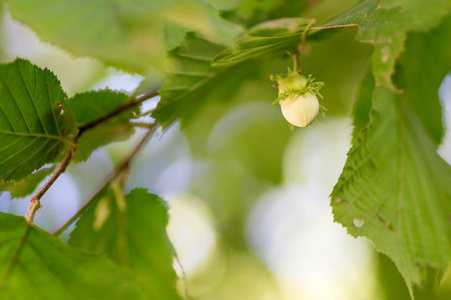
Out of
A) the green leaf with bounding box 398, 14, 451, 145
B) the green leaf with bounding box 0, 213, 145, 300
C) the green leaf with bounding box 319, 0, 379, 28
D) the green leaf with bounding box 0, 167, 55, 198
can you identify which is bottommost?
the green leaf with bounding box 0, 213, 145, 300

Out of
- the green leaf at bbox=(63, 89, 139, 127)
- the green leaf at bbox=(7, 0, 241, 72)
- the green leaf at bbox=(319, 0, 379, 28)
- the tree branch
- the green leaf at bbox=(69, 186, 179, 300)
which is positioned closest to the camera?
the green leaf at bbox=(7, 0, 241, 72)

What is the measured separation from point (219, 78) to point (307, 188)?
2636mm

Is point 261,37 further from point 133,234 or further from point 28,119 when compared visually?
point 133,234

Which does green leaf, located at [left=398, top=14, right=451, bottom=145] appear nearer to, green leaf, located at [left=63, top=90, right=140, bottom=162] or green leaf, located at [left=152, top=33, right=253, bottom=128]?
green leaf, located at [left=152, top=33, right=253, bottom=128]

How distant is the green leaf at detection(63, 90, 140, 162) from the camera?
673 millimetres

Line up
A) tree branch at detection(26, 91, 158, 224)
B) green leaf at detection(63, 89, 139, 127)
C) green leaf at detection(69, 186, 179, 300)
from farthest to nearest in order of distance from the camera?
green leaf at detection(69, 186, 179, 300) < green leaf at detection(63, 89, 139, 127) < tree branch at detection(26, 91, 158, 224)

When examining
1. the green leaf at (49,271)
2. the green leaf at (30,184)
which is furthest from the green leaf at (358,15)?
the green leaf at (30,184)

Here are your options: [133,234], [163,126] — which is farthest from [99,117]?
[133,234]

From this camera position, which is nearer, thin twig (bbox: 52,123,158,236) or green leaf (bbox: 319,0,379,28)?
green leaf (bbox: 319,0,379,28)

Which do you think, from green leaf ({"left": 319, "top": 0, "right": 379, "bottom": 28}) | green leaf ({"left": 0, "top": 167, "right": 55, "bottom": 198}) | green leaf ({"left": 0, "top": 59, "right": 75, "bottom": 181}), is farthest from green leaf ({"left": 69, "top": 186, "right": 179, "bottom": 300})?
green leaf ({"left": 319, "top": 0, "right": 379, "bottom": 28})

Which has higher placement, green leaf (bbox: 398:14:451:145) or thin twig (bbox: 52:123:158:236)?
green leaf (bbox: 398:14:451:145)

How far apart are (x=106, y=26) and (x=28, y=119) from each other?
27 centimetres

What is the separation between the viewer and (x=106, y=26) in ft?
1.20

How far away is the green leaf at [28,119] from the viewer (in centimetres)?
52
